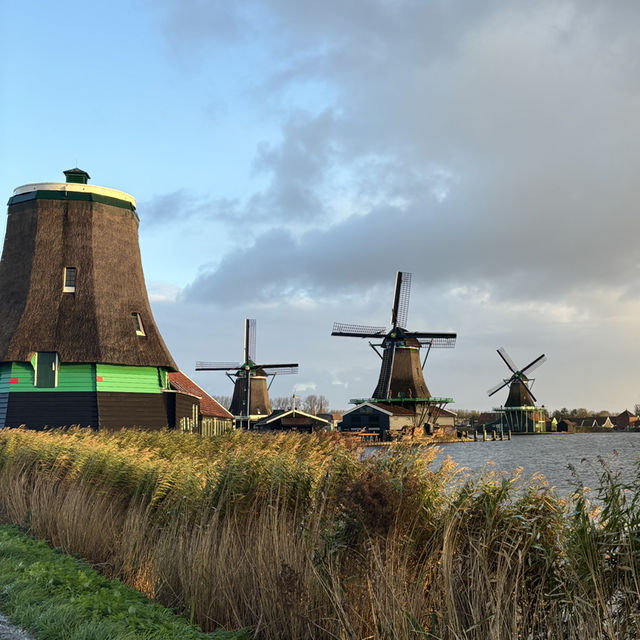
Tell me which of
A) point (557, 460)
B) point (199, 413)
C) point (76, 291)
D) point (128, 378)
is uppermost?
point (76, 291)

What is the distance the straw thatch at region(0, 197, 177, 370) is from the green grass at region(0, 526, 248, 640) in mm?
20992

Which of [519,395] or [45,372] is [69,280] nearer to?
[45,372]

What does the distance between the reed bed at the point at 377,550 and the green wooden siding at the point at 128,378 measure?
18.9 m

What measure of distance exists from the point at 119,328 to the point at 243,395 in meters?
39.4

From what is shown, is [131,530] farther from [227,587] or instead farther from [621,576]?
[621,576]

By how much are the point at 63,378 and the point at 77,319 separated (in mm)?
2655

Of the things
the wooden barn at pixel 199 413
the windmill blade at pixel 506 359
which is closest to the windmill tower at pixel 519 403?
the windmill blade at pixel 506 359

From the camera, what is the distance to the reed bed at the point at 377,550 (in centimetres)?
490

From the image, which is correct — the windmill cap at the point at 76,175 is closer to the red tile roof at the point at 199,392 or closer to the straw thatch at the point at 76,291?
the straw thatch at the point at 76,291

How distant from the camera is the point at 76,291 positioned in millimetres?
29094

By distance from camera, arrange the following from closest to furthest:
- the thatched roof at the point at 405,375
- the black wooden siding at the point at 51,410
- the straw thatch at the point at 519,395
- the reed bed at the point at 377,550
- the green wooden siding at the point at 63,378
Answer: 1. the reed bed at the point at 377,550
2. the black wooden siding at the point at 51,410
3. the green wooden siding at the point at 63,378
4. the thatched roof at the point at 405,375
5. the straw thatch at the point at 519,395

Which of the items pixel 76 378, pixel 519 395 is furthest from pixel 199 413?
pixel 519 395

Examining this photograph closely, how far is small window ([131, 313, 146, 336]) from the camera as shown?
97.9 ft

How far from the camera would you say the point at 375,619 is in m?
5.20
